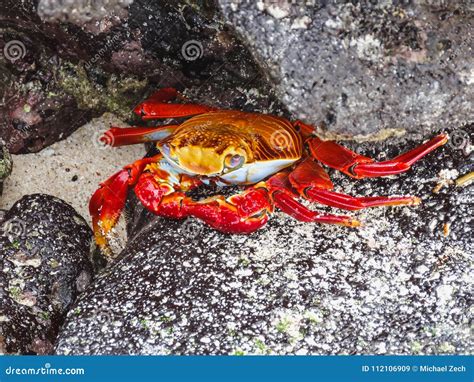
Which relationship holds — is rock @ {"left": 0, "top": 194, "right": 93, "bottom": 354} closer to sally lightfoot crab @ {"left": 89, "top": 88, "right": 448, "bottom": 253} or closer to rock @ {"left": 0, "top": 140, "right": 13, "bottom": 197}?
sally lightfoot crab @ {"left": 89, "top": 88, "right": 448, "bottom": 253}

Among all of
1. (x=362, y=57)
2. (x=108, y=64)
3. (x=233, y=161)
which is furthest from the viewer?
(x=108, y=64)

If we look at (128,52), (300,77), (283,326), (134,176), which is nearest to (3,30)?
(128,52)
